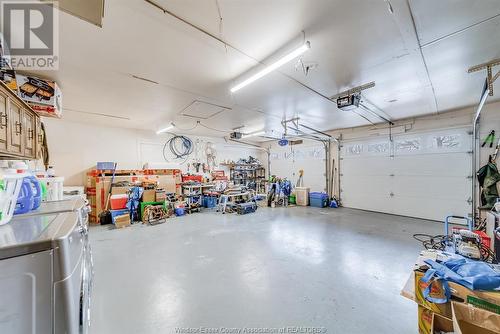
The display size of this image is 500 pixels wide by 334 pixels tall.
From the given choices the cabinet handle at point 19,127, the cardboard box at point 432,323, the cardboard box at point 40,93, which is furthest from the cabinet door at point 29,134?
the cardboard box at point 432,323

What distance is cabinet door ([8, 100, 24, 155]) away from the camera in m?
1.81

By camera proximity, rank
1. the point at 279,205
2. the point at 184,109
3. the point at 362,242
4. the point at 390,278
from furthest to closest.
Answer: the point at 279,205 < the point at 184,109 < the point at 362,242 < the point at 390,278

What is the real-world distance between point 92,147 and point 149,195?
7.72ft

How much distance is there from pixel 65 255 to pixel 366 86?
419 centimetres

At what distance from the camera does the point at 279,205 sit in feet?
25.6

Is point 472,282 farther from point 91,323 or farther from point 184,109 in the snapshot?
point 184,109

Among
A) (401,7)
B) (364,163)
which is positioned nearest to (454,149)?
(364,163)

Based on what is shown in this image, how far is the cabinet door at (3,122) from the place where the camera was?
5.32 ft

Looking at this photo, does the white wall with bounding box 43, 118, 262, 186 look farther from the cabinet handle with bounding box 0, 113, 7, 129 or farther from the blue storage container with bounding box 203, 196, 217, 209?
the cabinet handle with bounding box 0, 113, 7, 129

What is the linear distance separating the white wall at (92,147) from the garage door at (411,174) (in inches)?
268

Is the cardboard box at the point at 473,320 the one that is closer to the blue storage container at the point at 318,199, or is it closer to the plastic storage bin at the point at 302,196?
the blue storage container at the point at 318,199

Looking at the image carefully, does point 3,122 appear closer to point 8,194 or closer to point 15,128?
point 15,128

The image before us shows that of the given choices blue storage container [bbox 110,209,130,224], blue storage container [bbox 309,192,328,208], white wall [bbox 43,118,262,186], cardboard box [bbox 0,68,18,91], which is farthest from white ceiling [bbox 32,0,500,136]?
blue storage container [bbox 309,192,328,208]

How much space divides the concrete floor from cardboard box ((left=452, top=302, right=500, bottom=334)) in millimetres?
598
